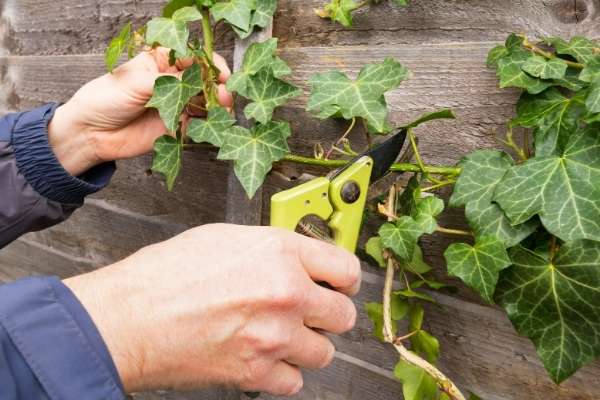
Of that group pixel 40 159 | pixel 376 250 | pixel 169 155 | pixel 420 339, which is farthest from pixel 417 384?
pixel 40 159

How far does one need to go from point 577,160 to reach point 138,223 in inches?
39.3

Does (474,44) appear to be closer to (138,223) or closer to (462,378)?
(462,378)

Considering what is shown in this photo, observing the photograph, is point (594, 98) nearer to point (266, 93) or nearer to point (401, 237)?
point (401, 237)

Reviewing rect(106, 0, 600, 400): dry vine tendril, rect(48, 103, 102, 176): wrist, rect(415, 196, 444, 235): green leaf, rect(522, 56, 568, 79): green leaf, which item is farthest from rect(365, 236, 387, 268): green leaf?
rect(48, 103, 102, 176): wrist

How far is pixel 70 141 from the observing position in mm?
1063

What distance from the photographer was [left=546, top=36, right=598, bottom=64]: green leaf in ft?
2.14

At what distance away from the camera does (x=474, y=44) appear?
77 centimetres

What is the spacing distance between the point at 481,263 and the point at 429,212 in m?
0.10

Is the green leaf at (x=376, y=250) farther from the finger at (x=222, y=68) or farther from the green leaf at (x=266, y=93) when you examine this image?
the finger at (x=222, y=68)

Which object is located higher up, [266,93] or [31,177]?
[266,93]

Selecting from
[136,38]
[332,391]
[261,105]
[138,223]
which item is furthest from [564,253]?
[138,223]

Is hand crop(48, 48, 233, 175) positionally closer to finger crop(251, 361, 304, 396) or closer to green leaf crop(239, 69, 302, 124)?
green leaf crop(239, 69, 302, 124)

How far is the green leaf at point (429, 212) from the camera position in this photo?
705 mm

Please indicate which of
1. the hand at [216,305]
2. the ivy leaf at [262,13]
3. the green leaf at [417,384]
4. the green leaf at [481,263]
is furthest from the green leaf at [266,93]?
the green leaf at [417,384]
